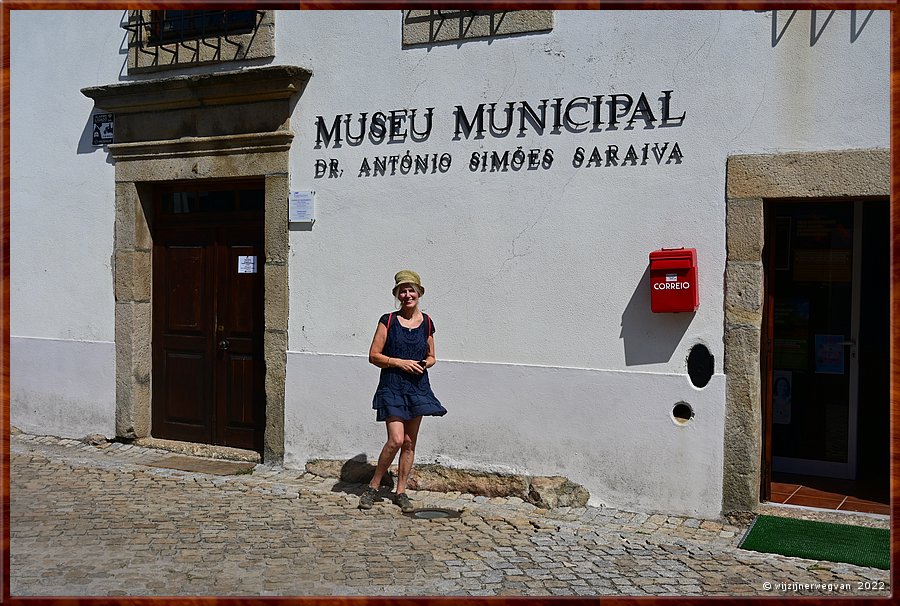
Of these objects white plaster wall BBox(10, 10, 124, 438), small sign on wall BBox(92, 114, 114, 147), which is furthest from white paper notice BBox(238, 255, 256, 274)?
small sign on wall BBox(92, 114, 114, 147)

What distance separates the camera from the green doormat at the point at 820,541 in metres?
5.16

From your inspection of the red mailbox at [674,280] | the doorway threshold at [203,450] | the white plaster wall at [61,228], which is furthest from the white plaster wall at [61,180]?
the red mailbox at [674,280]

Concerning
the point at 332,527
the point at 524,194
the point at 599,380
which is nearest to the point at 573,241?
the point at 524,194

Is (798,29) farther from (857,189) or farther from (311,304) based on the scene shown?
(311,304)

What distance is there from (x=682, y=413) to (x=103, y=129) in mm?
5288

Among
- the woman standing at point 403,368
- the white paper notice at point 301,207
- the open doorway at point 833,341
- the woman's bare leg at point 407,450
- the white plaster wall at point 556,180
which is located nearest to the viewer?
the white plaster wall at point 556,180

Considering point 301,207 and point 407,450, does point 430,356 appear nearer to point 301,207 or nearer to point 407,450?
point 407,450

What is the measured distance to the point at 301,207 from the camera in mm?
7117

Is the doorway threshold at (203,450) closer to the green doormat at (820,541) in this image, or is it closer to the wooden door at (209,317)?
the wooden door at (209,317)

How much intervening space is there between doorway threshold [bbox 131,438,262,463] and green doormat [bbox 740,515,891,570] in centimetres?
383

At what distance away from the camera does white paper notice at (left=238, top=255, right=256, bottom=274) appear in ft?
25.0

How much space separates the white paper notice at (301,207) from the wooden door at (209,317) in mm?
537

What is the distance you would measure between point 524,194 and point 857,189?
204 cm

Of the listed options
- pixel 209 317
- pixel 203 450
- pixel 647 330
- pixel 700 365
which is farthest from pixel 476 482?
pixel 209 317
